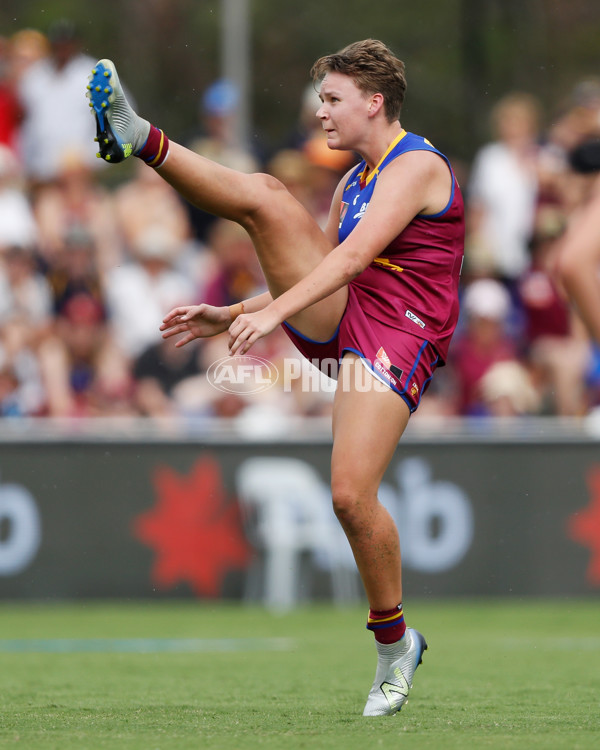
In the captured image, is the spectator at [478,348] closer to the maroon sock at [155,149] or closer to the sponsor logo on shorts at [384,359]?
the sponsor logo on shorts at [384,359]

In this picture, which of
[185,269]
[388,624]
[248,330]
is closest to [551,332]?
[185,269]

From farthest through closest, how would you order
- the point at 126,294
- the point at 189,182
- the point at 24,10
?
the point at 24,10, the point at 126,294, the point at 189,182

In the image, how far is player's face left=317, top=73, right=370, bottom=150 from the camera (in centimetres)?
546

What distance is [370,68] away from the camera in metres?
5.46

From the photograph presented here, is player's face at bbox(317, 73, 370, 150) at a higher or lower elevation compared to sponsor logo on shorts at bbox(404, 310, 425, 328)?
higher

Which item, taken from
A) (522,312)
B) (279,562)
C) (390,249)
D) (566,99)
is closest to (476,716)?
(390,249)

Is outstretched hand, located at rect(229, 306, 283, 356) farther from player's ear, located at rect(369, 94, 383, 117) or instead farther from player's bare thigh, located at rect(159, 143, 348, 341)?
player's ear, located at rect(369, 94, 383, 117)

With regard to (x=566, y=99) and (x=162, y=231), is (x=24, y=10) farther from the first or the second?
(x=162, y=231)

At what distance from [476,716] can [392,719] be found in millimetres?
333

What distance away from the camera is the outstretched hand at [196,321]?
214 inches

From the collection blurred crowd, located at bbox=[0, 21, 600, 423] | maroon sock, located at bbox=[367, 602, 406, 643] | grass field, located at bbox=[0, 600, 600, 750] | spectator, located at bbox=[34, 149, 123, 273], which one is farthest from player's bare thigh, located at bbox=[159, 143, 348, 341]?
spectator, located at bbox=[34, 149, 123, 273]

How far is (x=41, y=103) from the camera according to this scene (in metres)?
12.5

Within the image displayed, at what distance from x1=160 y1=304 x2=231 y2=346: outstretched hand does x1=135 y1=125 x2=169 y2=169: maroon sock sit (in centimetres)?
58

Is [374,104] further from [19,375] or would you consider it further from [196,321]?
[19,375]
